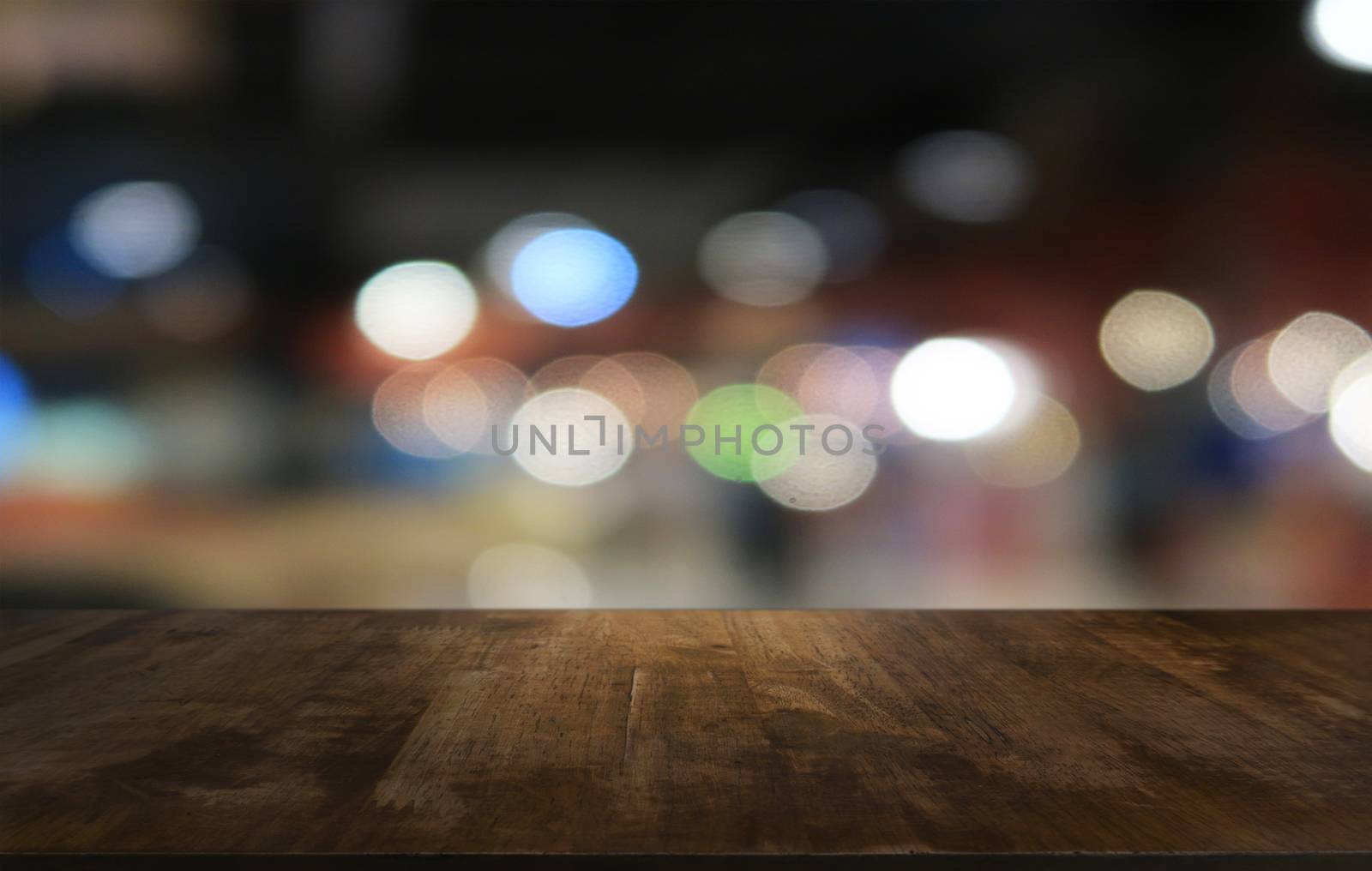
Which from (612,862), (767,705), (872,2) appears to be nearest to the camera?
(612,862)

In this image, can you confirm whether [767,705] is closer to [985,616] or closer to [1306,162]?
[985,616]

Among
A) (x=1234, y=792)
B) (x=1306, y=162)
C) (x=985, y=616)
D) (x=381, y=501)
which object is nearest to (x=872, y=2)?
(x=1306, y=162)

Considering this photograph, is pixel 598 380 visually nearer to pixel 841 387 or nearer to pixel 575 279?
pixel 575 279

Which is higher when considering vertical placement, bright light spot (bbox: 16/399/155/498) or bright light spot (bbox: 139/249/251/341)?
bright light spot (bbox: 139/249/251/341)

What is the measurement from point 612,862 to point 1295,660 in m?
0.93

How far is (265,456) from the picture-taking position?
6.11 feet

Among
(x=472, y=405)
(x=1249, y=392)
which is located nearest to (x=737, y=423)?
(x=472, y=405)

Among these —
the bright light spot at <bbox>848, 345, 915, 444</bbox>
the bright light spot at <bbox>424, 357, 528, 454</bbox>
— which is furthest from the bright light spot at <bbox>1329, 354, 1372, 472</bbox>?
the bright light spot at <bbox>424, 357, 528, 454</bbox>

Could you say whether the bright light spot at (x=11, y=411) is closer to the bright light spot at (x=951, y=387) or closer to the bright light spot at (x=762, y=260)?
the bright light spot at (x=762, y=260)

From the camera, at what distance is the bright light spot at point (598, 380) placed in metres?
1.84

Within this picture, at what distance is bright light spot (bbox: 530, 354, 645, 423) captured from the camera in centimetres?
184

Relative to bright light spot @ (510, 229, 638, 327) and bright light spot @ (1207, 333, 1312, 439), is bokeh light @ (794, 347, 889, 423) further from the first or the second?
bright light spot @ (1207, 333, 1312, 439)

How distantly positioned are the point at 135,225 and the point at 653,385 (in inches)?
33.4

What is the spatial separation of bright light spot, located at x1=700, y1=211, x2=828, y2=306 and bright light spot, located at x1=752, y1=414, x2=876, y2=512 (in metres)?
0.21
